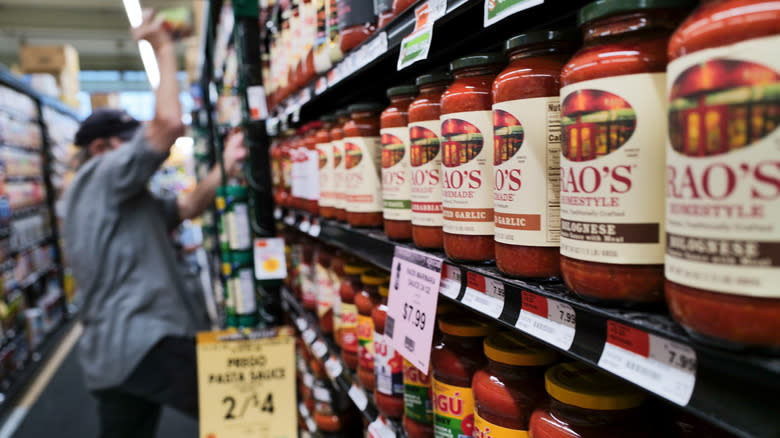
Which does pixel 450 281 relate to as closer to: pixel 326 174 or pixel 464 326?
pixel 464 326

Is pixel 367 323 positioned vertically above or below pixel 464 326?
below

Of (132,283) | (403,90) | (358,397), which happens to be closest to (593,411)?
(403,90)

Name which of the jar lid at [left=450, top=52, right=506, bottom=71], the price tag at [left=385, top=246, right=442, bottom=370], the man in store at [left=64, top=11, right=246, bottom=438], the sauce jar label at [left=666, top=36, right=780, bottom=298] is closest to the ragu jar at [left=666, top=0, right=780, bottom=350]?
the sauce jar label at [left=666, top=36, right=780, bottom=298]

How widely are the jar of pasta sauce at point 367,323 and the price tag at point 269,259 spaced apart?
0.73 m

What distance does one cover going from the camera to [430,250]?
40.4 inches

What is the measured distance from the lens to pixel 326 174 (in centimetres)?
159

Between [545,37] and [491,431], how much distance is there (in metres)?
0.60

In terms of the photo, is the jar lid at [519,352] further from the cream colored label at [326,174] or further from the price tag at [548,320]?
the cream colored label at [326,174]

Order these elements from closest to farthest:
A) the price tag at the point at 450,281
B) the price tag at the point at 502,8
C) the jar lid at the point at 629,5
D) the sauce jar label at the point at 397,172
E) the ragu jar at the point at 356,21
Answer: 1. the jar lid at the point at 629,5
2. the price tag at the point at 502,8
3. the price tag at the point at 450,281
4. the sauce jar label at the point at 397,172
5. the ragu jar at the point at 356,21

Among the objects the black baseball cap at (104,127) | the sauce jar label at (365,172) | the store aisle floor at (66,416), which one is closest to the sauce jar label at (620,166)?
the sauce jar label at (365,172)

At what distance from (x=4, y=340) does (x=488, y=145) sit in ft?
16.0

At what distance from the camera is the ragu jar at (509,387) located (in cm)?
82

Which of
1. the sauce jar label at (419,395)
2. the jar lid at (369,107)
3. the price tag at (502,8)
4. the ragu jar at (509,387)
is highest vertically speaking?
the price tag at (502,8)

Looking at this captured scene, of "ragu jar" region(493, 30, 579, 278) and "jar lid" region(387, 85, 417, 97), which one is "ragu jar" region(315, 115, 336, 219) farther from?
"ragu jar" region(493, 30, 579, 278)
